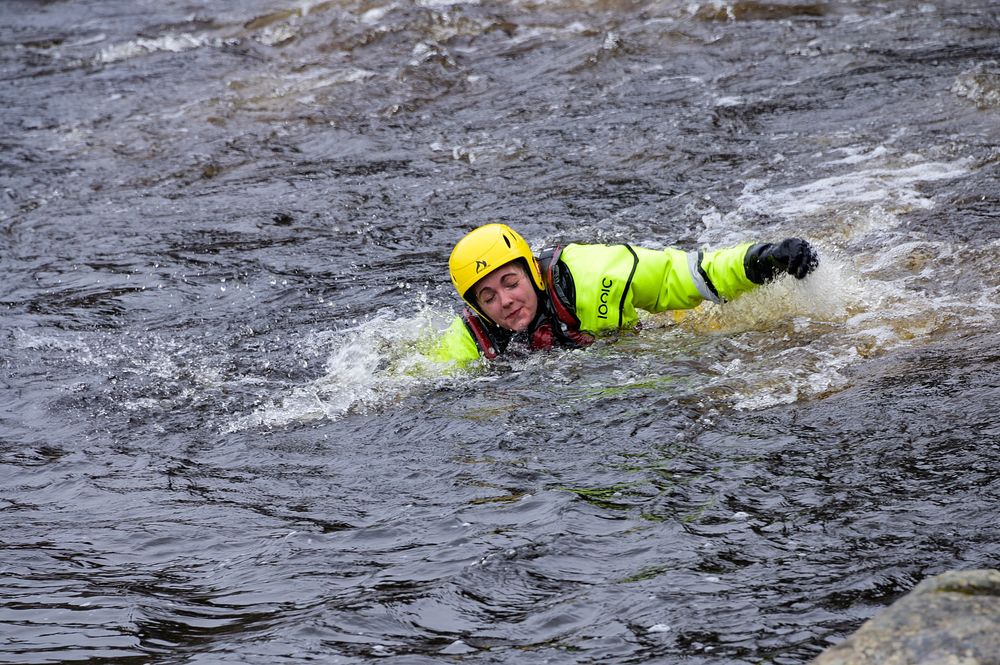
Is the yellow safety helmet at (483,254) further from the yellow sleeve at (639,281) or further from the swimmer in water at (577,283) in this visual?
the yellow sleeve at (639,281)

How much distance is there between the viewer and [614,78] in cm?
1344

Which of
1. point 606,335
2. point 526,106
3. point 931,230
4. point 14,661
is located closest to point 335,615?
point 14,661

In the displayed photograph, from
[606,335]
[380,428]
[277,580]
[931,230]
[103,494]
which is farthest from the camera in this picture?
[931,230]

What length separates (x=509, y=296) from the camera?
23.5 feet

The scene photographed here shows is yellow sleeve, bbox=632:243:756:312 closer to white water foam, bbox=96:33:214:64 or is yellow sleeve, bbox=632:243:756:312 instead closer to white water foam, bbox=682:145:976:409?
white water foam, bbox=682:145:976:409

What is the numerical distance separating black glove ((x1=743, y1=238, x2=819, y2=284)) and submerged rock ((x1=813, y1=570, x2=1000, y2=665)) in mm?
2986

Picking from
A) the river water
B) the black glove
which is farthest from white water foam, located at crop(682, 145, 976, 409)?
the black glove

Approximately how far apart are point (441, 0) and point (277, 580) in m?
14.2

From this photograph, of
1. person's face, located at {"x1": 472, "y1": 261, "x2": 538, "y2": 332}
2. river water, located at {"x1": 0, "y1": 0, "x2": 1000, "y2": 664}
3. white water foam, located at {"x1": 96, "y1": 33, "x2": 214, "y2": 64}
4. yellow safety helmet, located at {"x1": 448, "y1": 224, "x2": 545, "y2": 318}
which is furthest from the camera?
white water foam, located at {"x1": 96, "y1": 33, "x2": 214, "y2": 64}

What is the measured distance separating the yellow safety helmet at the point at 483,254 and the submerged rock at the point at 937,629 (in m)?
3.87

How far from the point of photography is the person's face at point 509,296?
715 centimetres

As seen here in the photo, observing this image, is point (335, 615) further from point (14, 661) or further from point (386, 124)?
point (386, 124)

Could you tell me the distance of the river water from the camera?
4625 mm

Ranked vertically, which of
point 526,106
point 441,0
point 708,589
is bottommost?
point 708,589
